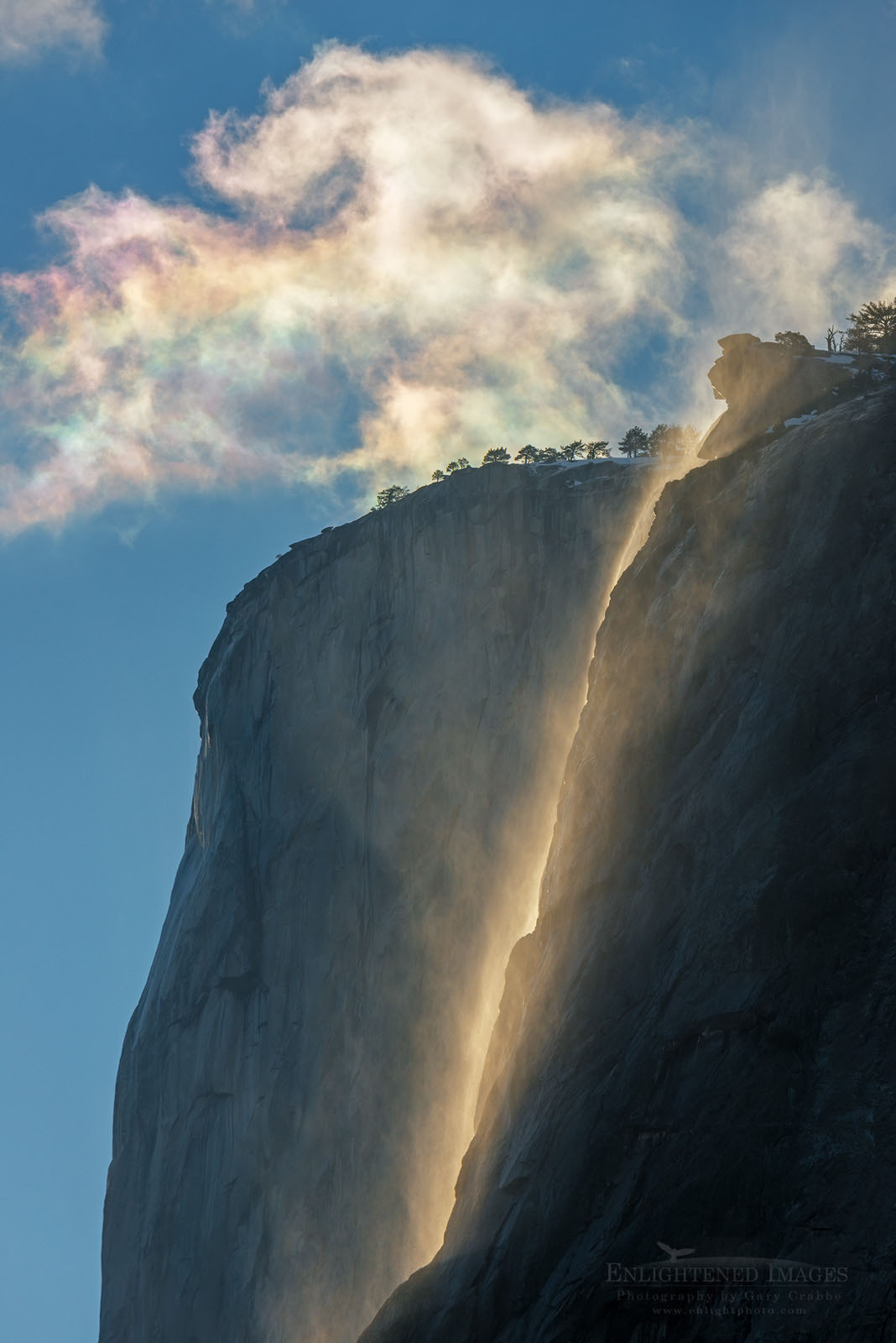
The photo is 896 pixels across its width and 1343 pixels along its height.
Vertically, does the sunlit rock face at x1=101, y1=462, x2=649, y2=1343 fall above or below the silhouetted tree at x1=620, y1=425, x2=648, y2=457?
below

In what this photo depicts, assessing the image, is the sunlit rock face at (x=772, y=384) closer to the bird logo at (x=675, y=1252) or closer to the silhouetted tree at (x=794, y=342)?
the silhouetted tree at (x=794, y=342)

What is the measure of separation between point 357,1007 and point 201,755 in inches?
1266

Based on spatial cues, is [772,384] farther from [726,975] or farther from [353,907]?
[353,907]

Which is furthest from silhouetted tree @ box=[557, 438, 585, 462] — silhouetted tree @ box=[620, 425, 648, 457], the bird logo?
the bird logo

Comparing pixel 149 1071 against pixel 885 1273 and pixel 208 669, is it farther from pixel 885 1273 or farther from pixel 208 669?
pixel 885 1273

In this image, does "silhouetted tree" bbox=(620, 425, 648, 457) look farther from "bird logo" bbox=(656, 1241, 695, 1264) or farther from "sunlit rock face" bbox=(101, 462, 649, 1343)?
"bird logo" bbox=(656, 1241, 695, 1264)

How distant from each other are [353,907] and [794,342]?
110 feet

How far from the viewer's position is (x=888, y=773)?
24.4m

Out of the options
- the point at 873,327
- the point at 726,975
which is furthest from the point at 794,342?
the point at 726,975

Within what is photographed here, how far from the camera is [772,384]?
40.2m

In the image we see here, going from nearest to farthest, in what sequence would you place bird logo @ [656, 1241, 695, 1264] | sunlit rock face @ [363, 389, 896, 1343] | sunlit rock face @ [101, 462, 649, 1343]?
sunlit rock face @ [363, 389, 896, 1343], bird logo @ [656, 1241, 695, 1264], sunlit rock face @ [101, 462, 649, 1343]

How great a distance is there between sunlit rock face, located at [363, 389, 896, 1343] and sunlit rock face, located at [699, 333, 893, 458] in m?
5.72

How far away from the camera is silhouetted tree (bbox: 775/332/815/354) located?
138 feet

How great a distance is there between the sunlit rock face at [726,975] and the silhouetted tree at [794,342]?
9747 millimetres
